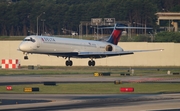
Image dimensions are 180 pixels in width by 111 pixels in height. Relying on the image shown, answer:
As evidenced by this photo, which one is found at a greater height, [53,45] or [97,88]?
[53,45]

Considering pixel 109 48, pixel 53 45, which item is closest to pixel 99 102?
pixel 53 45

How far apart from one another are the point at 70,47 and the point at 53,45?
3.72 meters

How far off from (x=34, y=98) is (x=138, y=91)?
10.5 metres

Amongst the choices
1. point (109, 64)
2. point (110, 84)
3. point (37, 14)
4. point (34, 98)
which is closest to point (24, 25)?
point (37, 14)

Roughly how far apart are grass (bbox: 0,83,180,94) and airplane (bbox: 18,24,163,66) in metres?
23.6

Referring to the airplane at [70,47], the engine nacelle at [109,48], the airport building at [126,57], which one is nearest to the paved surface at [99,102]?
Answer: the airplane at [70,47]

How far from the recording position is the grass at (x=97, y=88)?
1909 inches

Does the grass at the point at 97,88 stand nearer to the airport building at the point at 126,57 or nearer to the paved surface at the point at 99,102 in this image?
the paved surface at the point at 99,102

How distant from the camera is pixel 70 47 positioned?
8262cm

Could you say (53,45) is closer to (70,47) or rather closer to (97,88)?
(70,47)

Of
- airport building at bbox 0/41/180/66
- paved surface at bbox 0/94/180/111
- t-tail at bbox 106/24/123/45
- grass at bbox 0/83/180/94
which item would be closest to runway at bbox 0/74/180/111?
paved surface at bbox 0/94/180/111

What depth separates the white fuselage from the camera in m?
78.5

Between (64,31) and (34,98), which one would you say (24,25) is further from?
(34,98)

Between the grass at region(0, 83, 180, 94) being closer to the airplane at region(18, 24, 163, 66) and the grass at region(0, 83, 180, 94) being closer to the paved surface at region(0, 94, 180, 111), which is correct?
the paved surface at region(0, 94, 180, 111)
